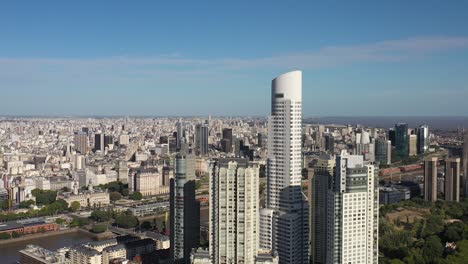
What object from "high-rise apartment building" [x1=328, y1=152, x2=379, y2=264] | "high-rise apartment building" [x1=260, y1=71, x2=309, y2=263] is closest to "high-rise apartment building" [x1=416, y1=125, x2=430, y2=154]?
"high-rise apartment building" [x1=260, y1=71, x2=309, y2=263]

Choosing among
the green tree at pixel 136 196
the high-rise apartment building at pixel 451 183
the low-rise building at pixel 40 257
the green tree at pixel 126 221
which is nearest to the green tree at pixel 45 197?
the green tree at pixel 136 196

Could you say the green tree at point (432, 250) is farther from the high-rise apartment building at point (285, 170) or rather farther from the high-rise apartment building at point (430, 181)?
the high-rise apartment building at point (430, 181)

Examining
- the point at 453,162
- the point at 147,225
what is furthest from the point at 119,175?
the point at 453,162

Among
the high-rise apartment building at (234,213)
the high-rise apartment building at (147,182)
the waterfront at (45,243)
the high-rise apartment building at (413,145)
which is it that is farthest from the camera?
the high-rise apartment building at (413,145)

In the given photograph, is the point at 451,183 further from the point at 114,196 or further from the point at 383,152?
the point at 114,196

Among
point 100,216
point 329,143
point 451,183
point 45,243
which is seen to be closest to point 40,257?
point 45,243
